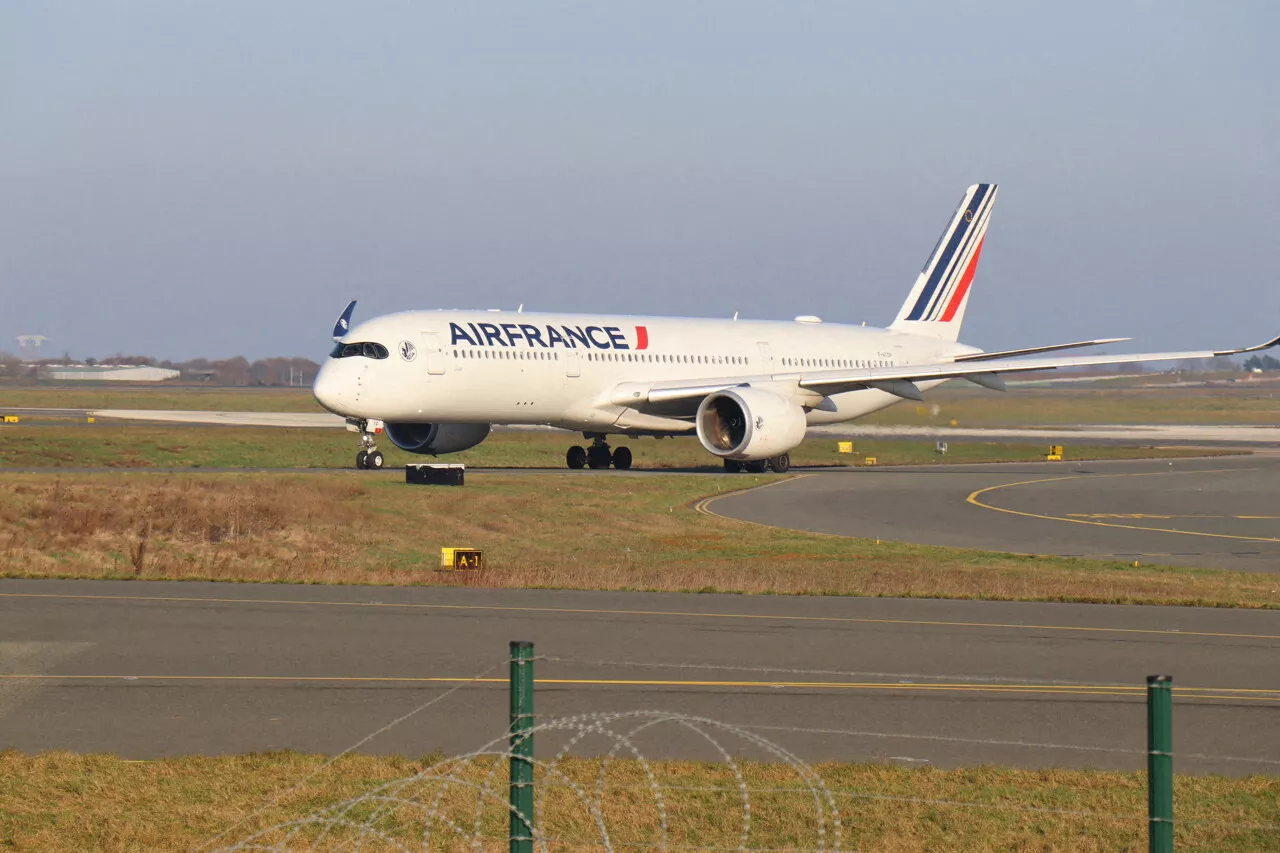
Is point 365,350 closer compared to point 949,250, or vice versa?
point 365,350

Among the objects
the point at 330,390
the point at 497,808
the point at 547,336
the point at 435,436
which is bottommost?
the point at 497,808

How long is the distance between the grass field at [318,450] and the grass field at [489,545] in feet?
51.8

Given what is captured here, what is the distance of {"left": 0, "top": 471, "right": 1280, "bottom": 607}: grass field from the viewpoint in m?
23.8

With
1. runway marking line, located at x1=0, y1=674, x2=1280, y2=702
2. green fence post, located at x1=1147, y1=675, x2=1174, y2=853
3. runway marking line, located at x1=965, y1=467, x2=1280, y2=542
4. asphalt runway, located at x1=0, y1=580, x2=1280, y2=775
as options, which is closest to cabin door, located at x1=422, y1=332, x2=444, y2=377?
runway marking line, located at x1=965, y1=467, x2=1280, y2=542

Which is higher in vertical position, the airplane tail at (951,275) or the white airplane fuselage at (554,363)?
the airplane tail at (951,275)

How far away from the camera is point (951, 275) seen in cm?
6006

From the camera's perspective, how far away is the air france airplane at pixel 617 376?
4253 centimetres

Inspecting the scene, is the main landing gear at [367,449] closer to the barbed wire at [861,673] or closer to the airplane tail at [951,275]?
the airplane tail at [951,275]

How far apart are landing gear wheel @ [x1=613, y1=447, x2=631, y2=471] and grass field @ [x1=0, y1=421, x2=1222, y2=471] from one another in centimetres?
389

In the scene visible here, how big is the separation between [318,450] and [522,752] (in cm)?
5293

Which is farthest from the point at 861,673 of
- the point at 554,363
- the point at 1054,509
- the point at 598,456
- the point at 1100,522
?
the point at 598,456

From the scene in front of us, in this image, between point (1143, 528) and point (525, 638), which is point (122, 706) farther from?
point (1143, 528)

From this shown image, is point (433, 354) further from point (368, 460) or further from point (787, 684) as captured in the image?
point (787, 684)

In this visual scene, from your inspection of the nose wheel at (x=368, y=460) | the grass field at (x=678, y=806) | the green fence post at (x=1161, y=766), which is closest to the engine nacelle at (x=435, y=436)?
the nose wheel at (x=368, y=460)
